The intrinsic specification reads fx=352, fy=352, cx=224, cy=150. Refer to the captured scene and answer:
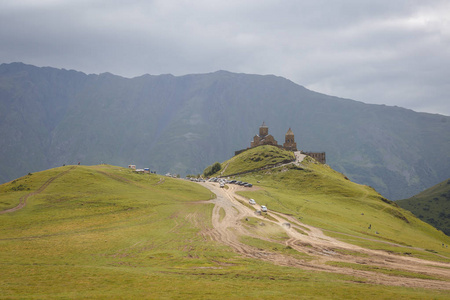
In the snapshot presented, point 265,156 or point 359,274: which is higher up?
point 265,156

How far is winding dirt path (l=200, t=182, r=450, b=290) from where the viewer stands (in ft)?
141

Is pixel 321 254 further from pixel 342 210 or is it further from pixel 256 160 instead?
pixel 256 160

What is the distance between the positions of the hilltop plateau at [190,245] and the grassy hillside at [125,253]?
0.19 metres

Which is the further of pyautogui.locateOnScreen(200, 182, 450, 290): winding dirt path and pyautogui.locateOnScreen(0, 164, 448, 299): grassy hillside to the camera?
pyautogui.locateOnScreen(200, 182, 450, 290): winding dirt path

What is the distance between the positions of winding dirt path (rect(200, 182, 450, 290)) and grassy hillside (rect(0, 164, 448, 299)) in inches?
105

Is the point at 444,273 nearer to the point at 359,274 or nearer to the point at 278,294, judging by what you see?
the point at 359,274

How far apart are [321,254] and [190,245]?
20087 mm

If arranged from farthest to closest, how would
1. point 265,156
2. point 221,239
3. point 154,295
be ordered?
1. point 265,156
2. point 221,239
3. point 154,295

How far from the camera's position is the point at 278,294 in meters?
34.0

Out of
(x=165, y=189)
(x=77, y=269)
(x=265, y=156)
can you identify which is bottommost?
(x=77, y=269)

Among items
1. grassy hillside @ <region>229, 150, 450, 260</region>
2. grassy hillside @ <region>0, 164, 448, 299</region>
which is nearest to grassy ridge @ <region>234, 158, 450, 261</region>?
grassy hillside @ <region>229, 150, 450, 260</region>

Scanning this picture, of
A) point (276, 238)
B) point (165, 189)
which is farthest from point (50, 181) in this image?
point (276, 238)

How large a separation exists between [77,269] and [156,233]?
2062cm

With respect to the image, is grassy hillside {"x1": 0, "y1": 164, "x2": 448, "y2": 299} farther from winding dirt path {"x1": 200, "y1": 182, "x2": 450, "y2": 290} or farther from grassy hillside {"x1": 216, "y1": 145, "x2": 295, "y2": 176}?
grassy hillside {"x1": 216, "y1": 145, "x2": 295, "y2": 176}
